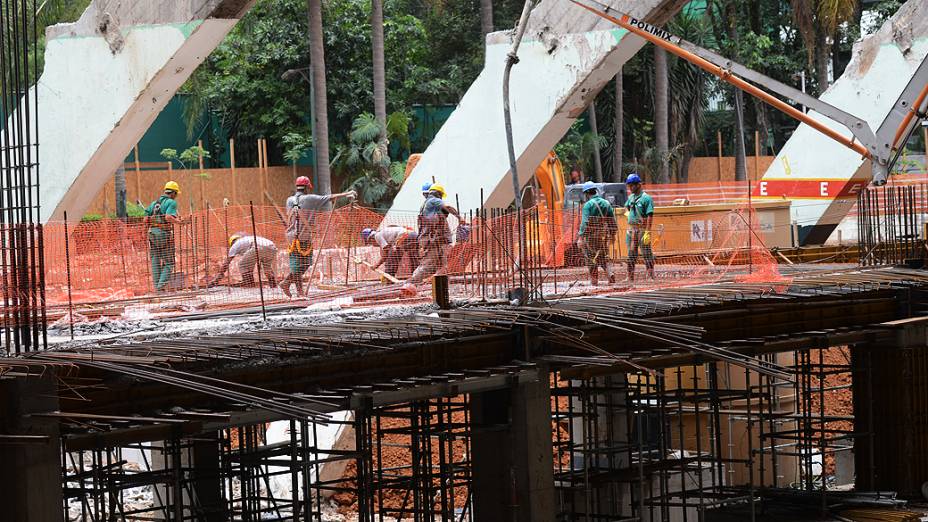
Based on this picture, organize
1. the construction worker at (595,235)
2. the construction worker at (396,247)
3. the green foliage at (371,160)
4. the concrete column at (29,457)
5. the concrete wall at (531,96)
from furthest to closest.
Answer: the green foliage at (371,160)
the concrete wall at (531,96)
the construction worker at (595,235)
the construction worker at (396,247)
the concrete column at (29,457)

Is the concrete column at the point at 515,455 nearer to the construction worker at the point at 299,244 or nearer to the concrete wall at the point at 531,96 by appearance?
the construction worker at the point at 299,244

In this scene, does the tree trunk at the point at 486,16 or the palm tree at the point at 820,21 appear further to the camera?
the tree trunk at the point at 486,16

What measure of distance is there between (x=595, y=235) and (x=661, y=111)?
2534cm

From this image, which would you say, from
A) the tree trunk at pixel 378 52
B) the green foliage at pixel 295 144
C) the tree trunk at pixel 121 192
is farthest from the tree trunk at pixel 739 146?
the tree trunk at pixel 121 192

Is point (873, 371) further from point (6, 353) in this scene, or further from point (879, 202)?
point (6, 353)

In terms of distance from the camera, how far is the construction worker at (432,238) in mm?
19344

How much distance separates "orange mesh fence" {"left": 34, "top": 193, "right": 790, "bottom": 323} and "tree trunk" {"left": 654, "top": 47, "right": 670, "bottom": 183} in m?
24.0

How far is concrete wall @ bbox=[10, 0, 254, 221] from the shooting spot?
23.7m

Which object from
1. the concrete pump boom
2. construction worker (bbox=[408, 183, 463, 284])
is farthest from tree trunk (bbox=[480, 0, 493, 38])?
construction worker (bbox=[408, 183, 463, 284])

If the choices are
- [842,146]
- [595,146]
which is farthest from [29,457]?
[595,146]

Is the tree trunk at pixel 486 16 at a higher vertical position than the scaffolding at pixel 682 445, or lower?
higher

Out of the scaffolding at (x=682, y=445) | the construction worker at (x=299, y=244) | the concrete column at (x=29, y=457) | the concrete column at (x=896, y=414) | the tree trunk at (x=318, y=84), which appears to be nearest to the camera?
the concrete column at (x=29, y=457)

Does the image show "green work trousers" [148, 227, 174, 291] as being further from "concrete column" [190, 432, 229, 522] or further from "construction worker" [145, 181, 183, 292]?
"concrete column" [190, 432, 229, 522]

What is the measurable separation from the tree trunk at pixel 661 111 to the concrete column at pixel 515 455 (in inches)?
1145
